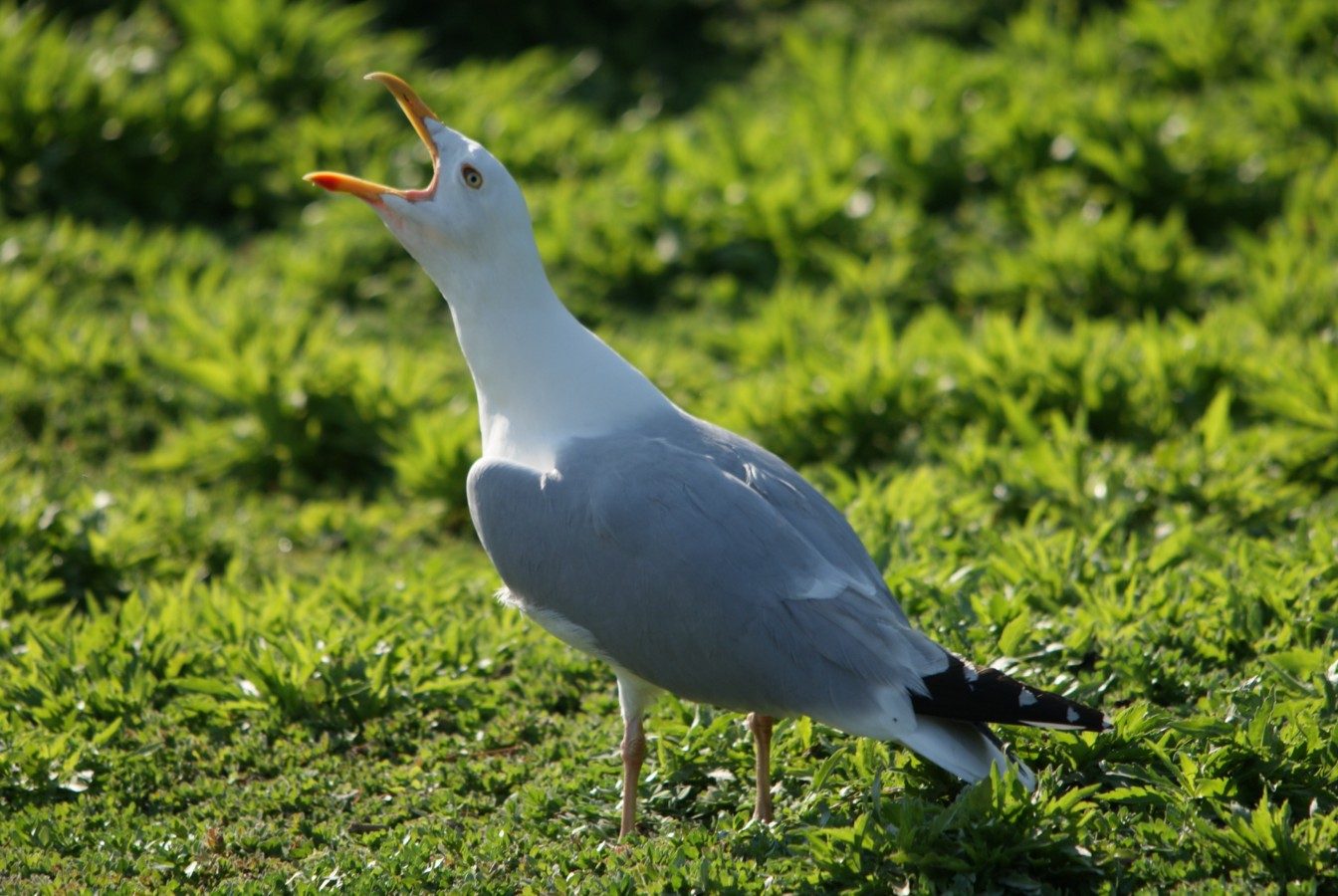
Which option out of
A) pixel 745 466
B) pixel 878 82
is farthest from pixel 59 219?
pixel 745 466

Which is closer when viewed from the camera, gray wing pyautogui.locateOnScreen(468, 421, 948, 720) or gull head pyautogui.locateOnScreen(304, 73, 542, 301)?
gray wing pyautogui.locateOnScreen(468, 421, 948, 720)

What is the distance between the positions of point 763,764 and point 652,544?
614 mm

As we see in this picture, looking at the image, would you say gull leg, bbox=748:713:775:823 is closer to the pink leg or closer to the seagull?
the seagull

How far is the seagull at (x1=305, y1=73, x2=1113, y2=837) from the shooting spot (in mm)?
2871

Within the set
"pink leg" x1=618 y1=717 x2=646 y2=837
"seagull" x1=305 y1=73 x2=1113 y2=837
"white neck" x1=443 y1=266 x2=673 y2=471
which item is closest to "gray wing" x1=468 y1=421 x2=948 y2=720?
"seagull" x1=305 y1=73 x2=1113 y2=837

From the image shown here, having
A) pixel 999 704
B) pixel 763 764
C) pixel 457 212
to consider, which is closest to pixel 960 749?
pixel 999 704

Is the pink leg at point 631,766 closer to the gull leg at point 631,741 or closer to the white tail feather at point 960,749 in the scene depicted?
the gull leg at point 631,741

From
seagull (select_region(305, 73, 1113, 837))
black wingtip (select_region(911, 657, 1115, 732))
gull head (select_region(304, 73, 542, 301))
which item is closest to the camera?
black wingtip (select_region(911, 657, 1115, 732))

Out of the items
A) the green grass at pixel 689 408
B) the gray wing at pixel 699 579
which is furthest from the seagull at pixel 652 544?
the green grass at pixel 689 408

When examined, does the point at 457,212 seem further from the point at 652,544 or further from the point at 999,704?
the point at 999,704

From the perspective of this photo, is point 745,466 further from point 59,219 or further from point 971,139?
point 59,219

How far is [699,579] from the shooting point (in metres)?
2.97

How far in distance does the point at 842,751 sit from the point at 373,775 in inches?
48.9

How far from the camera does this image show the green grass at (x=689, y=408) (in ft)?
10.4
